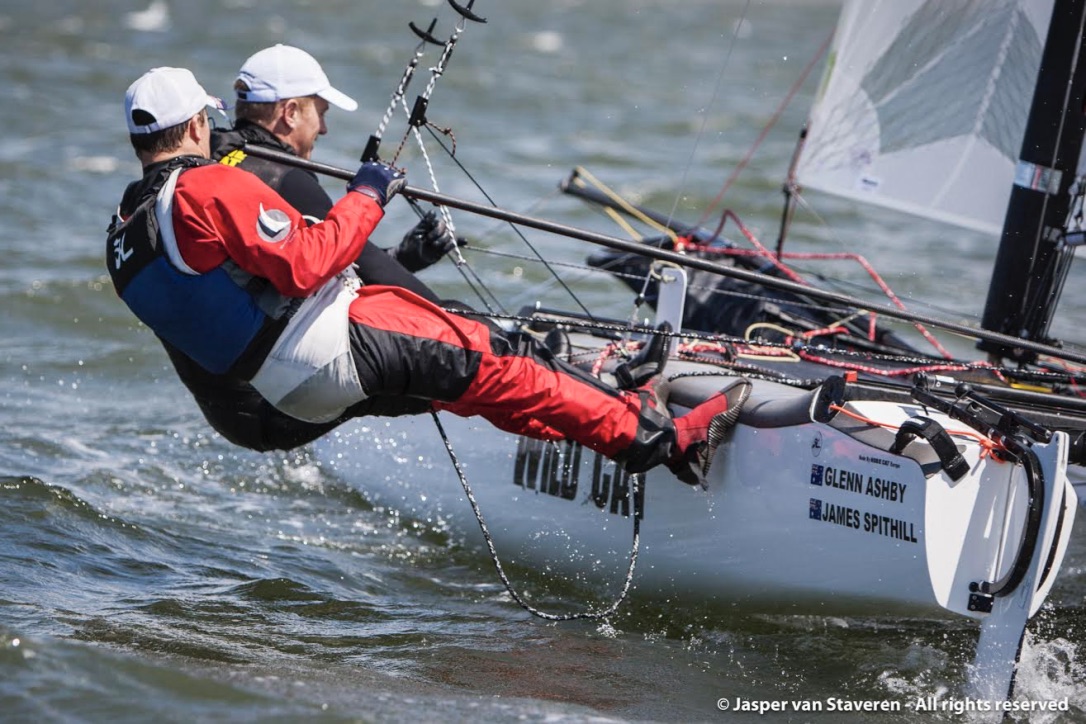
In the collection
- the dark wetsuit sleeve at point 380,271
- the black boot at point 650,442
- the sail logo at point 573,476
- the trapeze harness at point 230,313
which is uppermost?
the dark wetsuit sleeve at point 380,271

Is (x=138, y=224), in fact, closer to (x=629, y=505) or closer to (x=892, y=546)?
(x=629, y=505)

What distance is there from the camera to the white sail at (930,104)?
4.61 meters

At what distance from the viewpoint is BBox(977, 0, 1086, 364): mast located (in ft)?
13.7

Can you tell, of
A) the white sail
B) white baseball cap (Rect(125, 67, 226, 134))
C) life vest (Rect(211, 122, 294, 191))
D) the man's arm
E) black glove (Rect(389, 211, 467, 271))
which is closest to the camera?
the man's arm

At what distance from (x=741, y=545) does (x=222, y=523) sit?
1754mm

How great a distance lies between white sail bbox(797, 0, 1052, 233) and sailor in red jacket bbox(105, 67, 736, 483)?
2077mm

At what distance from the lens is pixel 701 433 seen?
3465 millimetres

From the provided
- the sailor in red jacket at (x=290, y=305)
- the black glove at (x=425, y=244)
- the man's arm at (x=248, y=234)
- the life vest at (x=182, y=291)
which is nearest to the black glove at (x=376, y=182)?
the sailor in red jacket at (x=290, y=305)

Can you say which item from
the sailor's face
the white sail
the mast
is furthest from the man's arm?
the white sail

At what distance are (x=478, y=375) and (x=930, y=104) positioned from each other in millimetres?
2440

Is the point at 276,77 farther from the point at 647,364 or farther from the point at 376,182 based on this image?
the point at 647,364

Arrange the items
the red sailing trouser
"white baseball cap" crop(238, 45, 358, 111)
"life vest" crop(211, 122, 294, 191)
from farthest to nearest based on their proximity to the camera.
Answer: "white baseball cap" crop(238, 45, 358, 111)
"life vest" crop(211, 122, 294, 191)
the red sailing trouser

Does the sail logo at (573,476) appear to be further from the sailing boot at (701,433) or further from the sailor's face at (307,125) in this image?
the sailor's face at (307,125)

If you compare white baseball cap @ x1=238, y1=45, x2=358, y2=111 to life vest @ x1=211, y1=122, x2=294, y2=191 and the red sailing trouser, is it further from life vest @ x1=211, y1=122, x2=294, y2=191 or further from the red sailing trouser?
the red sailing trouser
